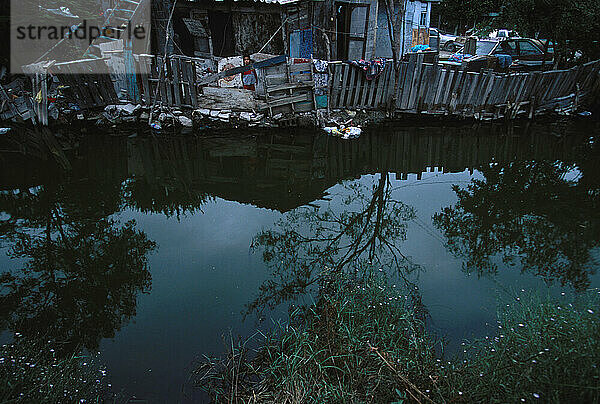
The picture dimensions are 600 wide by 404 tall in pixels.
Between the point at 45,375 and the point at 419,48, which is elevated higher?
the point at 419,48

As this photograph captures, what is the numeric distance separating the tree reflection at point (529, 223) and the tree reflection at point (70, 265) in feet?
13.3

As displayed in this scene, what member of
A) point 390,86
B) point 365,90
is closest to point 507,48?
point 390,86

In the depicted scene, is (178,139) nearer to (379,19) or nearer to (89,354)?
(89,354)

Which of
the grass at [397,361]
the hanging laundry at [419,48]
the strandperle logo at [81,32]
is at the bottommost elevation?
the grass at [397,361]

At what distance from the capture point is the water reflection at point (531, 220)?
488 centimetres

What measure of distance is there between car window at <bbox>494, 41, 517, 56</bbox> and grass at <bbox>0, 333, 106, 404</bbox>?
49.8 ft

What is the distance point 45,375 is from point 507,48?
15666 millimetres

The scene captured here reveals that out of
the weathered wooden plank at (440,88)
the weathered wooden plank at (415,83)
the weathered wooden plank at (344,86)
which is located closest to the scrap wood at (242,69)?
the weathered wooden plank at (344,86)

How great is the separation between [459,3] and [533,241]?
31.2 feet

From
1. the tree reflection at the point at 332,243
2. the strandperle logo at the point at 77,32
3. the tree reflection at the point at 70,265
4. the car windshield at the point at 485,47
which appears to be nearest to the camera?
the tree reflection at the point at 70,265

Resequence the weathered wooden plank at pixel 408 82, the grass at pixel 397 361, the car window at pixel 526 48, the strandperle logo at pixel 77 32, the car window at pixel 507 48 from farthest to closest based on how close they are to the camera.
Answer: the car window at pixel 507 48, the car window at pixel 526 48, the strandperle logo at pixel 77 32, the weathered wooden plank at pixel 408 82, the grass at pixel 397 361

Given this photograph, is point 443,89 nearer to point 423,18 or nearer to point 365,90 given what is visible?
point 365,90

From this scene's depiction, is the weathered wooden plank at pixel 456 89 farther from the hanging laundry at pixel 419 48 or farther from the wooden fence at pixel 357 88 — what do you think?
the hanging laundry at pixel 419 48

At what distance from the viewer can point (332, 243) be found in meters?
5.41
